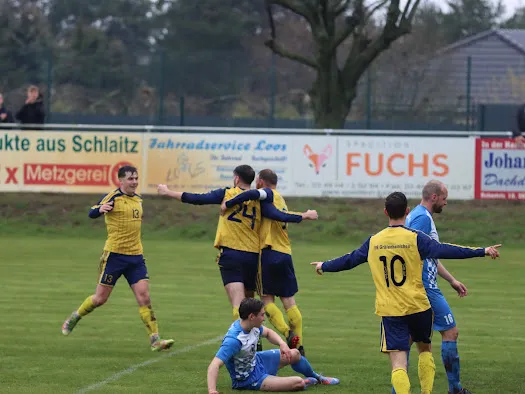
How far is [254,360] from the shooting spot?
9.81 metres

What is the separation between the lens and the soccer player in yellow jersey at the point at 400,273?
8.61 m

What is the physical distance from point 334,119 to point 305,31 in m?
34.8

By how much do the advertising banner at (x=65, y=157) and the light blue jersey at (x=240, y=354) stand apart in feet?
54.1

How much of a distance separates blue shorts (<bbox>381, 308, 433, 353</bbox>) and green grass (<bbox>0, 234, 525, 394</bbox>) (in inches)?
50.5

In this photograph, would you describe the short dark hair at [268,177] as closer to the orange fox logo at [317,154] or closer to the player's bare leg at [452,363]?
the player's bare leg at [452,363]

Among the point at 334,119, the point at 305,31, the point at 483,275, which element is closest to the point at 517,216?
the point at 483,275

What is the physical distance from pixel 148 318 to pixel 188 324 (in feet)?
6.07

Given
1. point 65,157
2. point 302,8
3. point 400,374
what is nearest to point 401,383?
point 400,374

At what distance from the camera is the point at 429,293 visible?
31.4 ft

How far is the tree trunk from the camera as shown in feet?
108

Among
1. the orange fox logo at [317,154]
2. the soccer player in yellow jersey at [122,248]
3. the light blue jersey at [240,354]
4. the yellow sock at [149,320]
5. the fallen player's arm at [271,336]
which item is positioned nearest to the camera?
the light blue jersey at [240,354]

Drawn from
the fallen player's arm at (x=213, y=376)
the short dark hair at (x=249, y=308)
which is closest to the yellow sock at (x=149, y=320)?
the short dark hair at (x=249, y=308)

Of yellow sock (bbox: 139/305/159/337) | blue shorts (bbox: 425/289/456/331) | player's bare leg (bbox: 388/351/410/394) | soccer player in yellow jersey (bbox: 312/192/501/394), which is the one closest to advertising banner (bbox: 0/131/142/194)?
yellow sock (bbox: 139/305/159/337)

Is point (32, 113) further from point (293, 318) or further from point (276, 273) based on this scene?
point (293, 318)
